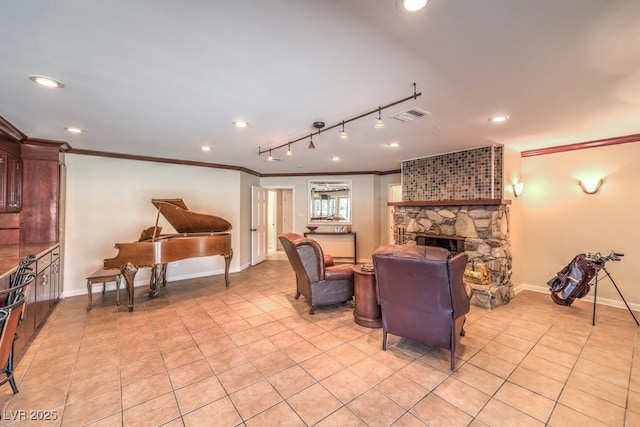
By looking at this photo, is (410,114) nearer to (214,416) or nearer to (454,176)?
(454,176)

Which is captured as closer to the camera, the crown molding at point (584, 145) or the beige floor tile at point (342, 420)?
the beige floor tile at point (342, 420)

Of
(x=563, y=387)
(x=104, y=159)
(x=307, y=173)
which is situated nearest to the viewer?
(x=563, y=387)

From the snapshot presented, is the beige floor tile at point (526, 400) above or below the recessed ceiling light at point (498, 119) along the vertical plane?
below

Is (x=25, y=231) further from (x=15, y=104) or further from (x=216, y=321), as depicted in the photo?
(x=216, y=321)

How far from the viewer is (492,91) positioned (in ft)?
7.37

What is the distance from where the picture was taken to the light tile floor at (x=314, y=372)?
1856 millimetres

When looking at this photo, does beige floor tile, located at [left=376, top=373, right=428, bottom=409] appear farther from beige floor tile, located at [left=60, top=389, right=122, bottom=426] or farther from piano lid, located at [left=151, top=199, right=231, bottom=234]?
piano lid, located at [left=151, top=199, right=231, bottom=234]

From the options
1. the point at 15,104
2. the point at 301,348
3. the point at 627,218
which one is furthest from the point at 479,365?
the point at 15,104

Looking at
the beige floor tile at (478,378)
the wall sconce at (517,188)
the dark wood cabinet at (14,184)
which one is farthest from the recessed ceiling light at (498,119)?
the dark wood cabinet at (14,184)

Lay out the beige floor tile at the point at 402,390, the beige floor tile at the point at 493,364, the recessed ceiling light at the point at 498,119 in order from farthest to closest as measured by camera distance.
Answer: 1. the recessed ceiling light at the point at 498,119
2. the beige floor tile at the point at 493,364
3. the beige floor tile at the point at 402,390

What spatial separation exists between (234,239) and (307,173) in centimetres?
251

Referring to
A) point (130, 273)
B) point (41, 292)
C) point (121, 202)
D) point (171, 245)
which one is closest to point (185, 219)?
point (171, 245)

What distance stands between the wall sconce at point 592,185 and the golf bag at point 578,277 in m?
0.94

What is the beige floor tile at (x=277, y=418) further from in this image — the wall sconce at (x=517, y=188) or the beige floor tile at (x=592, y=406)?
the wall sconce at (x=517, y=188)
